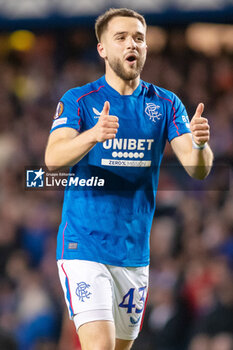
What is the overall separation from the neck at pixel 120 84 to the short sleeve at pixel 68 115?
29 cm

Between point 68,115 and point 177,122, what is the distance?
2.32 feet

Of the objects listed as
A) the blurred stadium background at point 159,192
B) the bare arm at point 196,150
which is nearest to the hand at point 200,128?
the bare arm at point 196,150

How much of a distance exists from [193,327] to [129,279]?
123 inches

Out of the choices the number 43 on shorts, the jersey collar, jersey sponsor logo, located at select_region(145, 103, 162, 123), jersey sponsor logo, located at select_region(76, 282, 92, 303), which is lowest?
the number 43 on shorts

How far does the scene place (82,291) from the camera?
3.61m

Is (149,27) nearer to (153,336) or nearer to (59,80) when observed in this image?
(59,80)

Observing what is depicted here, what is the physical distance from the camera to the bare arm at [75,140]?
328 centimetres

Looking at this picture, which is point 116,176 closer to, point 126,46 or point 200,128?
point 200,128

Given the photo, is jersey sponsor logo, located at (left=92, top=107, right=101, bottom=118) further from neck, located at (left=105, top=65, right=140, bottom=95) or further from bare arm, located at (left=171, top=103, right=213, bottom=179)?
bare arm, located at (left=171, top=103, right=213, bottom=179)

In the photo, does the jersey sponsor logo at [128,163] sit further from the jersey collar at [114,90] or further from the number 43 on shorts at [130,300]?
the number 43 on shorts at [130,300]

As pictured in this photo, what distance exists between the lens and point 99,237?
375cm

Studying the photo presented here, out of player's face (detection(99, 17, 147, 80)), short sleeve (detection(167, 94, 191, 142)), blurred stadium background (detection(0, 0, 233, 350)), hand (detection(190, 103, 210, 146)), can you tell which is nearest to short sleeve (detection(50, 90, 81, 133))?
player's face (detection(99, 17, 147, 80))

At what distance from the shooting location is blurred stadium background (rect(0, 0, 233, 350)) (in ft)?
22.4

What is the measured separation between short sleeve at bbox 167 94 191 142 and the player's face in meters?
0.34
